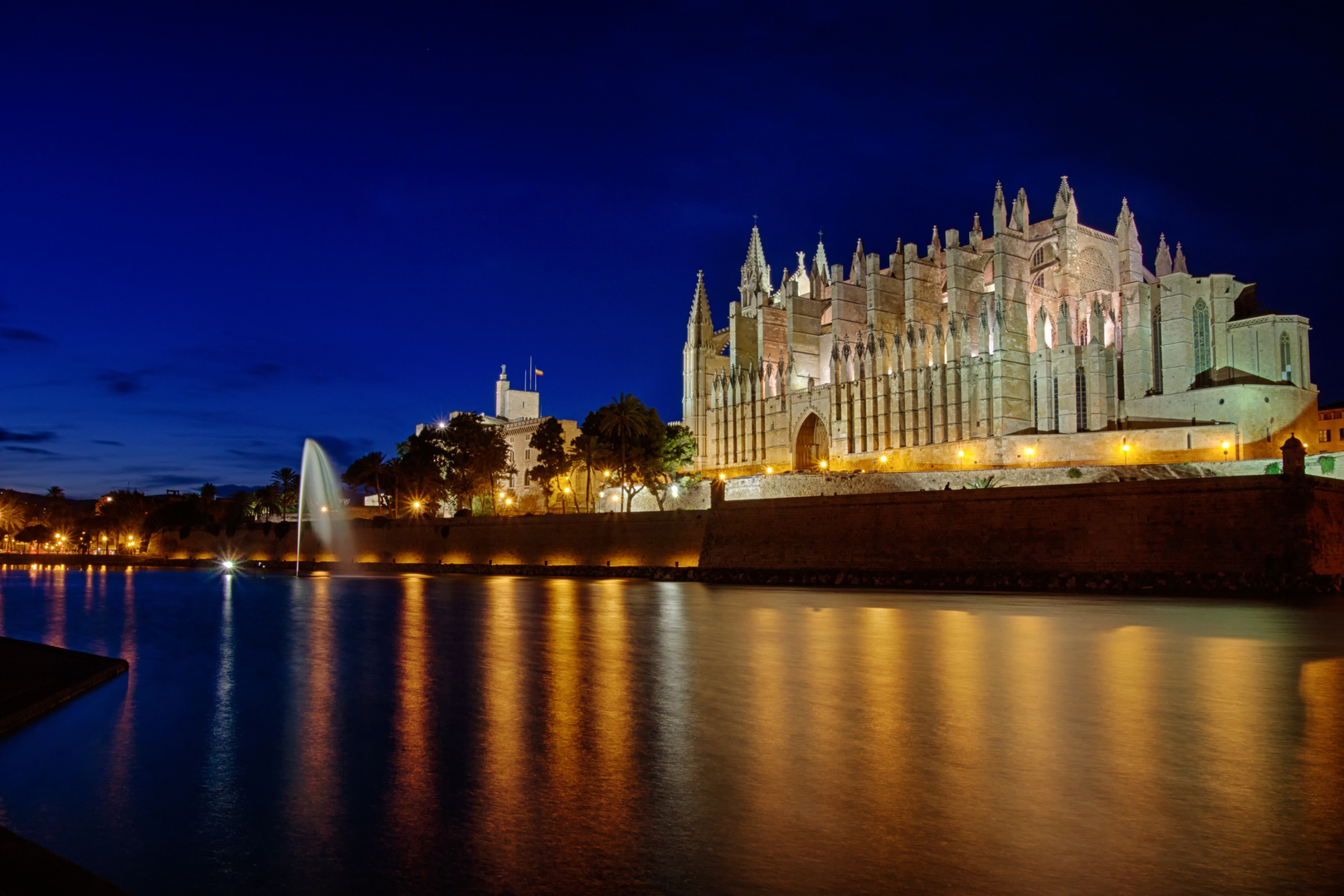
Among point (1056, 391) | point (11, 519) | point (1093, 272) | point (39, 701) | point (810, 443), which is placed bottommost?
point (39, 701)

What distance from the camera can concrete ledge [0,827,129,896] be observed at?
4051mm

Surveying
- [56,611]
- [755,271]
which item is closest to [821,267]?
[755,271]

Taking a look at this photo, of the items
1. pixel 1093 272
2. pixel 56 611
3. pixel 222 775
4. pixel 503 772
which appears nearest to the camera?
pixel 503 772

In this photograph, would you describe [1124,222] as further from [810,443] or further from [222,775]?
[222,775]

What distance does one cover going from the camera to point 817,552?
36719 millimetres

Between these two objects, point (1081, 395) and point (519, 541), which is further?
point (519, 541)

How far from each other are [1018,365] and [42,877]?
49431 mm

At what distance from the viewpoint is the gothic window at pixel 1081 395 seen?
45.5m

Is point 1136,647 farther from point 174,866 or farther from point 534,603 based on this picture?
point 534,603

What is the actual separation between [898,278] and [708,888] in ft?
193

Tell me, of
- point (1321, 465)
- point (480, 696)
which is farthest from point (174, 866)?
point (1321, 465)

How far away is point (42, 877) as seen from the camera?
4.20m

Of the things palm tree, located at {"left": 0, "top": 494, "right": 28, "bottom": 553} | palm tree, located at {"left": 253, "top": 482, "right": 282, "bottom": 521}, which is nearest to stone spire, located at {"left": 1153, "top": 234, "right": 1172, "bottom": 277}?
palm tree, located at {"left": 253, "top": 482, "right": 282, "bottom": 521}

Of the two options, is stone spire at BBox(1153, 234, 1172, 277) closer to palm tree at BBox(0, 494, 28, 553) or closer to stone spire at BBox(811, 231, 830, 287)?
stone spire at BBox(811, 231, 830, 287)
